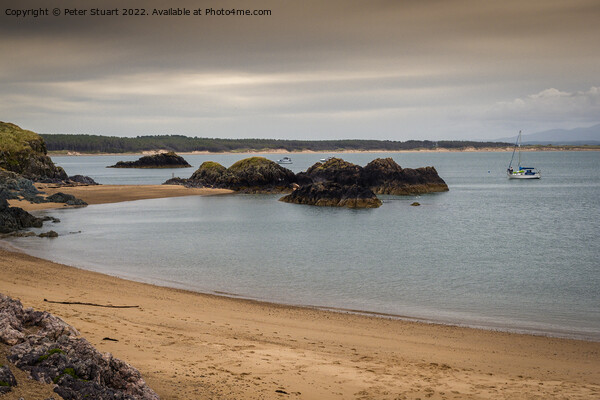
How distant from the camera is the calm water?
56.9ft

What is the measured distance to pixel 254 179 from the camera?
6756 centimetres

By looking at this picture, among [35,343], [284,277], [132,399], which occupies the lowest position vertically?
[284,277]

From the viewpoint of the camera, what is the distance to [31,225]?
105 ft

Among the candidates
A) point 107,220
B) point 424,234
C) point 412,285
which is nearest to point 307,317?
point 412,285

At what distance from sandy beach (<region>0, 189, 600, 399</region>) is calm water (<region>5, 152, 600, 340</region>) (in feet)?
6.79

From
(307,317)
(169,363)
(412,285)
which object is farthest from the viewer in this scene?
(412,285)

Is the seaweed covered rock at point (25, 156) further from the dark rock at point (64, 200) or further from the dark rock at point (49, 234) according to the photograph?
the dark rock at point (49, 234)

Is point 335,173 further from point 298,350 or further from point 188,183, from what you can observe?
point 298,350

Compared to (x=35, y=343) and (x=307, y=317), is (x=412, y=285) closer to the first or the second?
(x=307, y=317)

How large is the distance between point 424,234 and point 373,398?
27867 mm

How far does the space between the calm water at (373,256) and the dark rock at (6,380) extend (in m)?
12.0

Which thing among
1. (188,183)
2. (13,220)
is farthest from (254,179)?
(13,220)

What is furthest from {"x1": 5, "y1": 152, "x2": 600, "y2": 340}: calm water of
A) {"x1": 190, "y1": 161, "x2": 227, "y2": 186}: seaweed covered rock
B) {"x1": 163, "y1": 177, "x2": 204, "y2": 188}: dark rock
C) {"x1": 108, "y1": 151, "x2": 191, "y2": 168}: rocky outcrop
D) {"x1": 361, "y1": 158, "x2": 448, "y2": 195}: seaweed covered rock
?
{"x1": 108, "y1": 151, "x2": 191, "y2": 168}: rocky outcrop

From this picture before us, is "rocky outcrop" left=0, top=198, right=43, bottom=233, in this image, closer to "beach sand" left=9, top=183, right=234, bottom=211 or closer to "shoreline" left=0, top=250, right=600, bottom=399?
"shoreline" left=0, top=250, right=600, bottom=399
